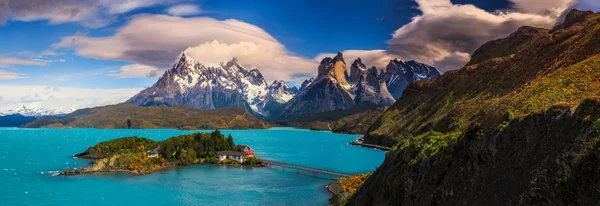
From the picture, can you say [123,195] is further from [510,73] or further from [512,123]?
[510,73]

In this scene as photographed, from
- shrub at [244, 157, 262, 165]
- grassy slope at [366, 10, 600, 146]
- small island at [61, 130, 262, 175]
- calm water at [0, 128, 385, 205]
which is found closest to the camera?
grassy slope at [366, 10, 600, 146]

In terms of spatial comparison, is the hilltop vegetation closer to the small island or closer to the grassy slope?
the grassy slope

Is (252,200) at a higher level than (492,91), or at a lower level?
lower

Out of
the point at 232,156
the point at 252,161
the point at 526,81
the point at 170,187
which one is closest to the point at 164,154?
the point at 232,156

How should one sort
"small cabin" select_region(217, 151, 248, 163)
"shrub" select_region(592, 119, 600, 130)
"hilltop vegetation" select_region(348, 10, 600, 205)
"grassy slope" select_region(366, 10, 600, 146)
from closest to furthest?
"hilltop vegetation" select_region(348, 10, 600, 205) → "shrub" select_region(592, 119, 600, 130) → "grassy slope" select_region(366, 10, 600, 146) → "small cabin" select_region(217, 151, 248, 163)

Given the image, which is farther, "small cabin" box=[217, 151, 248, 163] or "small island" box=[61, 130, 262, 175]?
"small cabin" box=[217, 151, 248, 163]

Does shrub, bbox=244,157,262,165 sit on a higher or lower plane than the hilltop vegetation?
lower

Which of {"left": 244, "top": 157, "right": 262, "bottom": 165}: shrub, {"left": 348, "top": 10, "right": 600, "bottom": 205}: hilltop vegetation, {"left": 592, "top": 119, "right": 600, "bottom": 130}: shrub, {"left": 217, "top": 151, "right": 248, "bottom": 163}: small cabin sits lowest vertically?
{"left": 244, "top": 157, "right": 262, "bottom": 165}: shrub

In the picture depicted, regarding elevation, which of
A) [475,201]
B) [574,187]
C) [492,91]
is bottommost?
[475,201]

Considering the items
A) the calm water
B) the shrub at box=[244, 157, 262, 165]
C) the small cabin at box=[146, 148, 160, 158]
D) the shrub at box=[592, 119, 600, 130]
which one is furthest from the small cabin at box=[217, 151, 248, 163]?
the shrub at box=[592, 119, 600, 130]

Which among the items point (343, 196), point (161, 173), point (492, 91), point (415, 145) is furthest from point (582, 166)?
point (492, 91)
